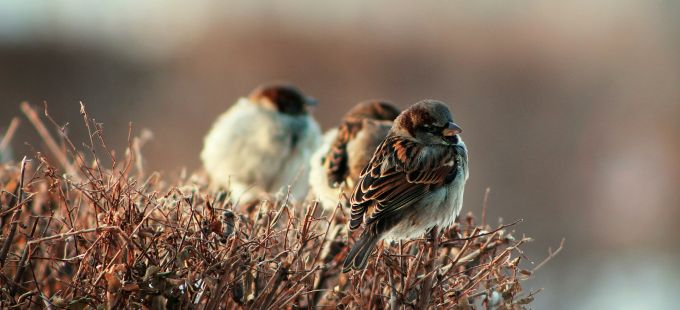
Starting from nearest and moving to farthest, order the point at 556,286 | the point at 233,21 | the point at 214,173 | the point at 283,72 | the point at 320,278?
the point at 320,278, the point at 214,173, the point at 556,286, the point at 283,72, the point at 233,21

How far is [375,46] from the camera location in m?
17.4

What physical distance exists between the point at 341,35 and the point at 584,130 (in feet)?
17.6

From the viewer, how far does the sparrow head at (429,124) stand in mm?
3410

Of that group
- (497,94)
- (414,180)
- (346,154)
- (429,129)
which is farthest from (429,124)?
(497,94)

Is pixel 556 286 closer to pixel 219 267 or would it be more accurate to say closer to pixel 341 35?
pixel 219 267

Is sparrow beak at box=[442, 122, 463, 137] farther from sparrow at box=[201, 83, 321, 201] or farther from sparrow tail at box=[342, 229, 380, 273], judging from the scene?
sparrow at box=[201, 83, 321, 201]

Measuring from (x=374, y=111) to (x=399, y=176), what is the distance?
4.79 ft

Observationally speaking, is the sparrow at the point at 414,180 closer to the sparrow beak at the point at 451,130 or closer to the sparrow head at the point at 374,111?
the sparrow beak at the point at 451,130

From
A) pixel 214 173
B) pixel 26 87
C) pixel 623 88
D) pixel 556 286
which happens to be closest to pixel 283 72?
pixel 26 87

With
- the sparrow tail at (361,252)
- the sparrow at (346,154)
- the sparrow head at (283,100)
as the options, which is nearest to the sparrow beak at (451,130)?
the sparrow tail at (361,252)

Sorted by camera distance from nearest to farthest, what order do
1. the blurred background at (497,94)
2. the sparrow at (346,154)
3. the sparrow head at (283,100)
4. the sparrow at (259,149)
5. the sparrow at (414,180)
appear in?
the sparrow at (414,180), the sparrow at (346,154), the sparrow at (259,149), the sparrow head at (283,100), the blurred background at (497,94)

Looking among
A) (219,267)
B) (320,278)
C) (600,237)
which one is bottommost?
(219,267)

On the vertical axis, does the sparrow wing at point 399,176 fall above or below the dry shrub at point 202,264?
above

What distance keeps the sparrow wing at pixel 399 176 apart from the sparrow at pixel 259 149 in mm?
2399
